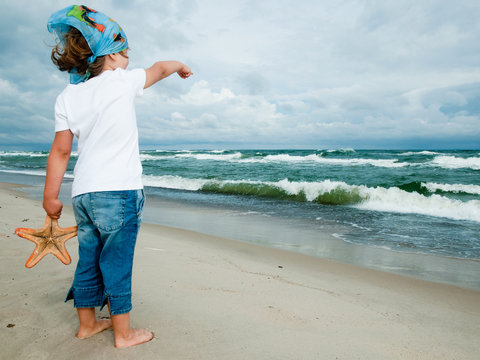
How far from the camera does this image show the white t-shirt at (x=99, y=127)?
1.72 meters

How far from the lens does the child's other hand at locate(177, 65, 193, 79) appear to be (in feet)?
7.12

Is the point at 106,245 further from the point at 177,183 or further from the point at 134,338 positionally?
the point at 177,183

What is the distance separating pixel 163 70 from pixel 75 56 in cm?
48

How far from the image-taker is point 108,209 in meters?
1.72

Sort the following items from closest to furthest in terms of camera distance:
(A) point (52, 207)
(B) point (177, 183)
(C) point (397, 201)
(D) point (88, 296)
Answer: (A) point (52, 207) < (D) point (88, 296) < (C) point (397, 201) < (B) point (177, 183)

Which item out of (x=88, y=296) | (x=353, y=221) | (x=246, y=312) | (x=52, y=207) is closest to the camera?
(x=52, y=207)

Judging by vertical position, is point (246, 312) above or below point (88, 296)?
below

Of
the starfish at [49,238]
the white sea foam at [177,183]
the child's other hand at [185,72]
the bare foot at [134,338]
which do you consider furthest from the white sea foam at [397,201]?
the starfish at [49,238]

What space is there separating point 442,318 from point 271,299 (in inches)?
57.5

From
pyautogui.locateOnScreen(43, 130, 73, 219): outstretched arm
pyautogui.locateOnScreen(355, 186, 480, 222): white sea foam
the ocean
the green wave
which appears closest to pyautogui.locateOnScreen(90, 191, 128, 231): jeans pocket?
pyautogui.locateOnScreen(43, 130, 73, 219): outstretched arm

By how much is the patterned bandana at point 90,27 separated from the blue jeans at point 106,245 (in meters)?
0.69

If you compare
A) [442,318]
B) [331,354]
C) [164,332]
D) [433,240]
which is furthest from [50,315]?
[433,240]

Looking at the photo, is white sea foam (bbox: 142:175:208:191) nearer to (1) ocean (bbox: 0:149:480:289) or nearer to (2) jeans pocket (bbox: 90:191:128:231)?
(1) ocean (bbox: 0:149:480:289)

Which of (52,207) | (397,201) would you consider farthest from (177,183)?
(52,207)
